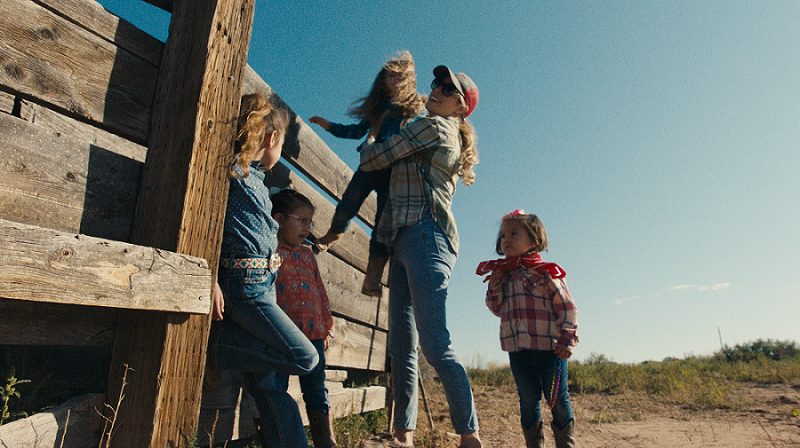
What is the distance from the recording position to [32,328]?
1.59 meters

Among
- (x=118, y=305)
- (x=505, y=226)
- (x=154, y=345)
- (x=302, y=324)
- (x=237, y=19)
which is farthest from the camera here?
(x=505, y=226)

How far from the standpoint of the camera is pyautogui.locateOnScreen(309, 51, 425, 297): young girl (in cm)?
328

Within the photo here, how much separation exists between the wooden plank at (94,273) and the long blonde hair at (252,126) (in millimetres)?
590

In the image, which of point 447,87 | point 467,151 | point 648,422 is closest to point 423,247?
point 467,151

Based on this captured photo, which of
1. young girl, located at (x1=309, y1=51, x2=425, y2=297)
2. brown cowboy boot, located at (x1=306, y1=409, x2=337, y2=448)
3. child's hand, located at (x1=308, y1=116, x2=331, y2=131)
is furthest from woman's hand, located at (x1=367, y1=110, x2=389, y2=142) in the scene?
brown cowboy boot, located at (x1=306, y1=409, x2=337, y2=448)

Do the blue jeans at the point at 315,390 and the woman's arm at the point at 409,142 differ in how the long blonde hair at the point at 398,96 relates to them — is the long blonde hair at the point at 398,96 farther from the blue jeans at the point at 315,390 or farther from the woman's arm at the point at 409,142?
the blue jeans at the point at 315,390

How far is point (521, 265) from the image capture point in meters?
3.51

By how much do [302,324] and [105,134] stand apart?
53.9 inches

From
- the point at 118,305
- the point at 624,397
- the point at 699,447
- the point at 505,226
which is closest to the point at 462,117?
the point at 505,226

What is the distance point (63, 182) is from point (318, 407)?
1.75m

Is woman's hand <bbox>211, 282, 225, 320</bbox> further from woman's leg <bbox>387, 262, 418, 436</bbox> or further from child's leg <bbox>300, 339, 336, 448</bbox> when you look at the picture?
woman's leg <bbox>387, 262, 418, 436</bbox>

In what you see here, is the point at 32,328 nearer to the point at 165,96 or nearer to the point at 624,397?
the point at 165,96

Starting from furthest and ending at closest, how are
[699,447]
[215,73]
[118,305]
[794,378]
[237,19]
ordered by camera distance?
[794,378] < [699,447] < [237,19] < [215,73] < [118,305]

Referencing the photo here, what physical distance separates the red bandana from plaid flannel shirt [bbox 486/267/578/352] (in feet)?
0.11
